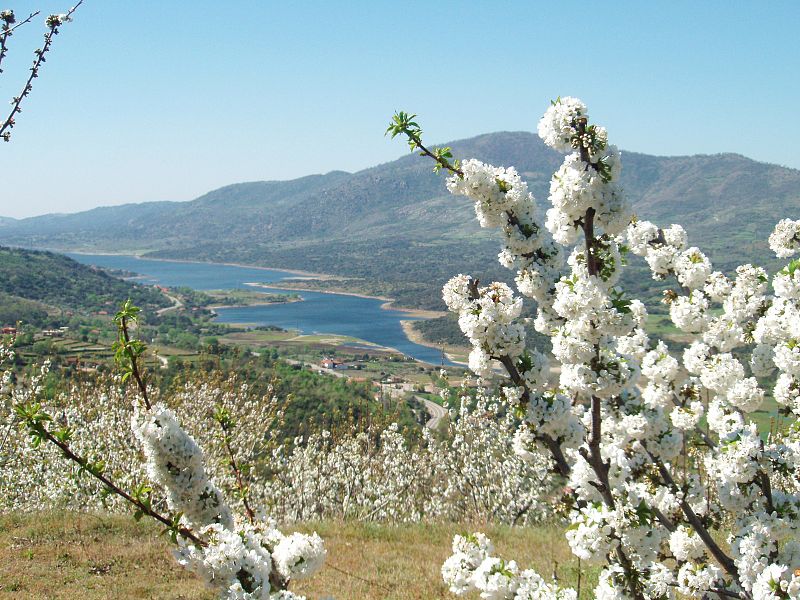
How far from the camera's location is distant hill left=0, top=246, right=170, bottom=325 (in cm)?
7881

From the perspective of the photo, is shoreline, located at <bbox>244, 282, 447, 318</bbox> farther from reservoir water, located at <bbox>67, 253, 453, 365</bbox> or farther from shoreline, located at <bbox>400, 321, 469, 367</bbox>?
shoreline, located at <bbox>400, 321, 469, 367</bbox>

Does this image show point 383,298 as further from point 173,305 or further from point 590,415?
point 590,415

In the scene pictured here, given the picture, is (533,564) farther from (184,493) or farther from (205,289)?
(205,289)

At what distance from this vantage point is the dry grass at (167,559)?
6.83 meters

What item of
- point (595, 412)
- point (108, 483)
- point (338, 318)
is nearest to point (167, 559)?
point (108, 483)

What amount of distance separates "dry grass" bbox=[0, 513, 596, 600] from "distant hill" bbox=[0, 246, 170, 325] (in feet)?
230

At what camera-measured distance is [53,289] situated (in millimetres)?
103250

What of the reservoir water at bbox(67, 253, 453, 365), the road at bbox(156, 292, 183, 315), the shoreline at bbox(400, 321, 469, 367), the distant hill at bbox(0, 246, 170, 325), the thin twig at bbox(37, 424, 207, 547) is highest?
the thin twig at bbox(37, 424, 207, 547)

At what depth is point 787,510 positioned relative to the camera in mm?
3557

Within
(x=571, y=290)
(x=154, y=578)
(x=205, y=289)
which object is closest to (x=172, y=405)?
(x=154, y=578)

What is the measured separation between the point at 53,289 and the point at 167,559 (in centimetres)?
10970

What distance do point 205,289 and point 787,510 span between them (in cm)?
17164

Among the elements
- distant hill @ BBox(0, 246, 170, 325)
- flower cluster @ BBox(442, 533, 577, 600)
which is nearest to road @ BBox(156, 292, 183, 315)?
distant hill @ BBox(0, 246, 170, 325)

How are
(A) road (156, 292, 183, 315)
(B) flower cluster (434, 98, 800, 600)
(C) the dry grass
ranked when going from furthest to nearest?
(A) road (156, 292, 183, 315) → (C) the dry grass → (B) flower cluster (434, 98, 800, 600)
